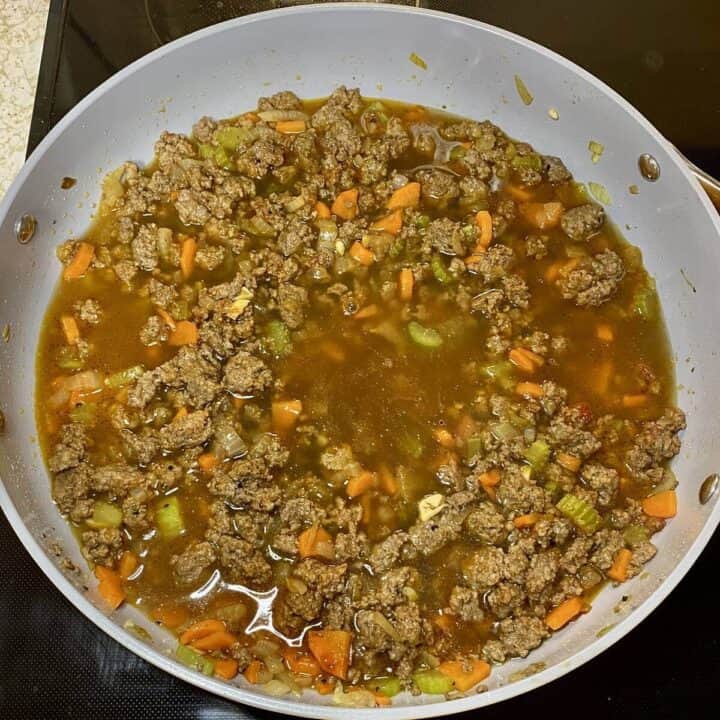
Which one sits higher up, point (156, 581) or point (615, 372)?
point (156, 581)

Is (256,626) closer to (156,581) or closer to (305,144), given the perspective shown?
(156,581)

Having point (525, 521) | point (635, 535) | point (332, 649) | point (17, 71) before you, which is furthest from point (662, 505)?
point (17, 71)

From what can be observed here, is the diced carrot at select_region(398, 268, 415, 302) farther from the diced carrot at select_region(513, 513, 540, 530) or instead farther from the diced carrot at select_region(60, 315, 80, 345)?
the diced carrot at select_region(60, 315, 80, 345)

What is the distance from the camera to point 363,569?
2783 millimetres

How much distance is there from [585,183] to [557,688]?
198cm

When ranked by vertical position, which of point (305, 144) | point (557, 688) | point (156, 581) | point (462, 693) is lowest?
point (557, 688)

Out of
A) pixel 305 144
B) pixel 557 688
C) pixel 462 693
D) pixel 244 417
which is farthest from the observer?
pixel 305 144

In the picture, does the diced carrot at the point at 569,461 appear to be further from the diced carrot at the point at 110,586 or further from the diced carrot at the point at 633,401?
the diced carrot at the point at 110,586

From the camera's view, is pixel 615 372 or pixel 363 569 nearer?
pixel 363 569

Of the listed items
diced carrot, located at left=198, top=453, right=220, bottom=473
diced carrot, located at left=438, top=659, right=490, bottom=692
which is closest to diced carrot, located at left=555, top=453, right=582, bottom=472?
diced carrot, located at left=438, top=659, right=490, bottom=692

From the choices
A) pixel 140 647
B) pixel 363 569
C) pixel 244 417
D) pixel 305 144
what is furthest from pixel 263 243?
pixel 140 647

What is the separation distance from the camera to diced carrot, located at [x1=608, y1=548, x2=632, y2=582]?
9.18ft

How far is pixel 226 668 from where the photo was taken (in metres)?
2.58

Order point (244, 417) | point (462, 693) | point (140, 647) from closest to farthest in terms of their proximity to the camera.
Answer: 1. point (140, 647)
2. point (462, 693)
3. point (244, 417)
